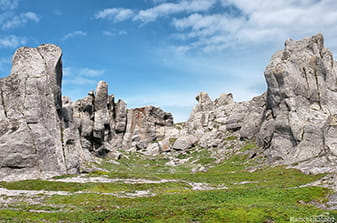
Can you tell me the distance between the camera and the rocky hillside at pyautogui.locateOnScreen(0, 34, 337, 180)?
248ft

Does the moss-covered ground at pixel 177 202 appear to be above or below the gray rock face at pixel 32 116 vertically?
below

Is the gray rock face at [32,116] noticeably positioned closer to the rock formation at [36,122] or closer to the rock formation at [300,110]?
the rock formation at [36,122]

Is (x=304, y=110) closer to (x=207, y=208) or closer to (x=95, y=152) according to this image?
(x=207, y=208)

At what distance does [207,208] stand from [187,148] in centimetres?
9653

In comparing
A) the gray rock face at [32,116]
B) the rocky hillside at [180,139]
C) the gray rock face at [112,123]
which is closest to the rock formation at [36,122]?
the gray rock face at [32,116]

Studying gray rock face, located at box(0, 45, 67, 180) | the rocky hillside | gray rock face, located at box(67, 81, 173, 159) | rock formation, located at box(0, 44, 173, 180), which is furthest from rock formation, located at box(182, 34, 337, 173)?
gray rock face, located at box(0, 45, 67, 180)

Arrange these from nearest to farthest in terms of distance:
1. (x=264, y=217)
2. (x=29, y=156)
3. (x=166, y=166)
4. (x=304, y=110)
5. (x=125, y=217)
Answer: (x=264, y=217) < (x=125, y=217) < (x=29, y=156) < (x=304, y=110) < (x=166, y=166)

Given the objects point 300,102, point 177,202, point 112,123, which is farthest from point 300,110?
point 112,123

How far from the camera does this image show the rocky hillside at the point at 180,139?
75562mm

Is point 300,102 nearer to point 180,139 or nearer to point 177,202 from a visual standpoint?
point 180,139

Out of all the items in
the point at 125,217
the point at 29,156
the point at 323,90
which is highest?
the point at 323,90

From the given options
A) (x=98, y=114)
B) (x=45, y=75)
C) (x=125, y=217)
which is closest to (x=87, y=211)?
(x=125, y=217)

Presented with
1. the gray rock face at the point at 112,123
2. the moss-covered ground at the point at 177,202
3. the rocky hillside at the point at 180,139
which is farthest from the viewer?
the gray rock face at the point at 112,123

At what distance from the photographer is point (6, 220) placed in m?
34.6
